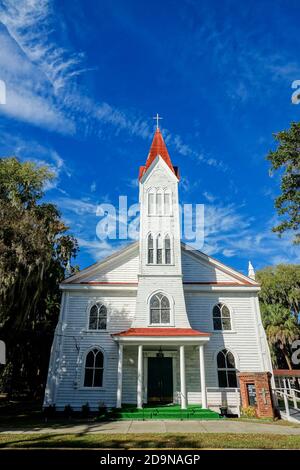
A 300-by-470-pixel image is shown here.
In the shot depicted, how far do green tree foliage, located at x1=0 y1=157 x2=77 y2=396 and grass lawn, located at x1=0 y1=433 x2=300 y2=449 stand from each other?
6225 millimetres

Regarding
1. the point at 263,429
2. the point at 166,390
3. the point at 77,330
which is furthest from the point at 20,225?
the point at 263,429

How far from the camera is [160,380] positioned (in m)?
17.2

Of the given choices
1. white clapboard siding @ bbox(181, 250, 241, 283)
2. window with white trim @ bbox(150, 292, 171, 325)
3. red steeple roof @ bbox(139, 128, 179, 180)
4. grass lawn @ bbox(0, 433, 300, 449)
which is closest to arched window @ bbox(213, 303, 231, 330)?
white clapboard siding @ bbox(181, 250, 241, 283)

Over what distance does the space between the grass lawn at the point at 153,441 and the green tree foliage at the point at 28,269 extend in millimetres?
6225

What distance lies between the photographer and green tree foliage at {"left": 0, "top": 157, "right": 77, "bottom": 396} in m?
14.3

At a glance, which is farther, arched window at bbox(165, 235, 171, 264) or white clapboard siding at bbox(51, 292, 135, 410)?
arched window at bbox(165, 235, 171, 264)

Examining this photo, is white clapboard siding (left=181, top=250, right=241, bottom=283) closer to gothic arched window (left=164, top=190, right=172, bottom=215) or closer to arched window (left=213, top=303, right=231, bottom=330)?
arched window (left=213, top=303, right=231, bottom=330)

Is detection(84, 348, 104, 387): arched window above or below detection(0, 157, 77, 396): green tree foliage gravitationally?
below

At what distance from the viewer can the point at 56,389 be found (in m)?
16.7

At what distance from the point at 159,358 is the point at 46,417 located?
21.0 ft

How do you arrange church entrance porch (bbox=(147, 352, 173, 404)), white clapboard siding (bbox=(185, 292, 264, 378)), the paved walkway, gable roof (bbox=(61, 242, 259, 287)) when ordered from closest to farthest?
the paved walkway
church entrance porch (bbox=(147, 352, 173, 404))
white clapboard siding (bbox=(185, 292, 264, 378))
gable roof (bbox=(61, 242, 259, 287))

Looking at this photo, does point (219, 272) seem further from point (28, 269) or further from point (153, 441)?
point (153, 441)

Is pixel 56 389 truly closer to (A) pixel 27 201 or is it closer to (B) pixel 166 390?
(B) pixel 166 390
